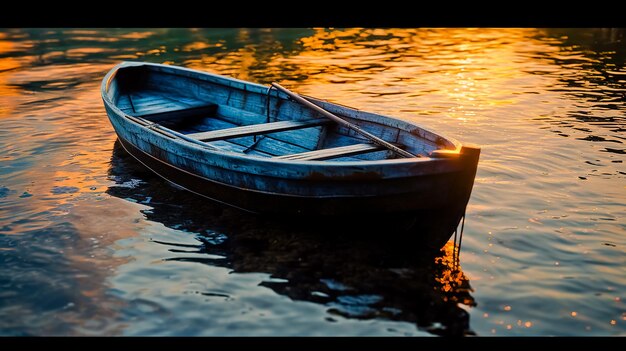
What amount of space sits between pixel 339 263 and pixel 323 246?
40cm

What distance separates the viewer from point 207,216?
7578 mm

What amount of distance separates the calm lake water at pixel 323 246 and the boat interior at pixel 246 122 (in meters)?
0.98

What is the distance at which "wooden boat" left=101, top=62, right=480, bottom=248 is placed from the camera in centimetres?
587

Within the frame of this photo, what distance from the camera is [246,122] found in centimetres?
991

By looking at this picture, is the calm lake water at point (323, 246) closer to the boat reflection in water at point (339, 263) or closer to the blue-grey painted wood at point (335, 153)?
the boat reflection in water at point (339, 263)

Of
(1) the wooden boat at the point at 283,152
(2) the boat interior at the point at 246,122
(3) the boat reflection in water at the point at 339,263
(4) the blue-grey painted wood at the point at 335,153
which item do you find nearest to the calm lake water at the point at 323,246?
(3) the boat reflection in water at the point at 339,263

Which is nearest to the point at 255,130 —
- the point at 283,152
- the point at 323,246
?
the point at 283,152

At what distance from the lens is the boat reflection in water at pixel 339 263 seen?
5.49m

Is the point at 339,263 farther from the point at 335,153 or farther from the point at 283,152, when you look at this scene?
the point at 283,152

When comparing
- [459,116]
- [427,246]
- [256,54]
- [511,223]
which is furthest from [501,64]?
[427,246]

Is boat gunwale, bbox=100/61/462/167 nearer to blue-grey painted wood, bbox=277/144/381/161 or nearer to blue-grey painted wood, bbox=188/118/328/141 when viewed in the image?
blue-grey painted wood, bbox=188/118/328/141

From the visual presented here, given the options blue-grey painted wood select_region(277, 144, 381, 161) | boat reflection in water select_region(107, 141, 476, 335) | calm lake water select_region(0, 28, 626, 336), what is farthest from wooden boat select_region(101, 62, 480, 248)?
calm lake water select_region(0, 28, 626, 336)

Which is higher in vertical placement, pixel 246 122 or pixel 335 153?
pixel 335 153
